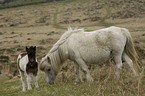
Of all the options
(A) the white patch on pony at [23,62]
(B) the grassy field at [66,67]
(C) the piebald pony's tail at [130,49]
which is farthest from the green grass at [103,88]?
(A) the white patch on pony at [23,62]

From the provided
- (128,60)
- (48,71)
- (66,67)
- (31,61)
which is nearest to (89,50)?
(128,60)

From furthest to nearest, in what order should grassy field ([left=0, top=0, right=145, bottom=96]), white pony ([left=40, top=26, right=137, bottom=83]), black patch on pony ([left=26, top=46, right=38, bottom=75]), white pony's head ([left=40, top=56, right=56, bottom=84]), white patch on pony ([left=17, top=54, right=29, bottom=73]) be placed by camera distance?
1. white pony's head ([left=40, top=56, right=56, bottom=84])
2. white pony ([left=40, top=26, right=137, bottom=83])
3. white patch on pony ([left=17, top=54, right=29, bottom=73])
4. black patch on pony ([left=26, top=46, right=38, bottom=75])
5. grassy field ([left=0, top=0, right=145, bottom=96])

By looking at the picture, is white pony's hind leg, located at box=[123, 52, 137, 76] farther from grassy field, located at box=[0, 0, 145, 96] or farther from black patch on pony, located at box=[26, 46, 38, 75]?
black patch on pony, located at box=[26, 46, 38, 75]

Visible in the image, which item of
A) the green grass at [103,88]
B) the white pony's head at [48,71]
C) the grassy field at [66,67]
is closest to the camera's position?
the green grass at [103,88]

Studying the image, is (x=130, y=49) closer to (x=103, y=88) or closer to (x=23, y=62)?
(x=103, y=88)

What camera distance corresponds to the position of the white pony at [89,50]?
776 centimetres

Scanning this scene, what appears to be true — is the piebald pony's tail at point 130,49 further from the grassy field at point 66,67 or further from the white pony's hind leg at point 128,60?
the grassy field at point 66,67

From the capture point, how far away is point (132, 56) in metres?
8.28

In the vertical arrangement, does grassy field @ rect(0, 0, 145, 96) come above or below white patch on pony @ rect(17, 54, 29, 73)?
below

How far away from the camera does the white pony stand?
25.5 feet

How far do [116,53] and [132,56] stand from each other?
3.76ft

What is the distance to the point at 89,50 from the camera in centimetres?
777

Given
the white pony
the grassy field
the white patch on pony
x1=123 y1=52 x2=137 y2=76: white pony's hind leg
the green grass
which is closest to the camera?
the green grass

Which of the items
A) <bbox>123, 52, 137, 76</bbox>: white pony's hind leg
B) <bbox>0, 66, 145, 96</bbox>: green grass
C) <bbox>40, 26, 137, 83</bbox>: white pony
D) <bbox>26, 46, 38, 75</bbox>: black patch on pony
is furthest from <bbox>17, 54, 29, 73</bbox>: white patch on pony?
<bbox>123, 52, 137, 76</bbox>: white pony's hind leg
